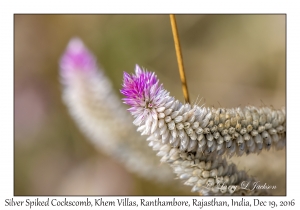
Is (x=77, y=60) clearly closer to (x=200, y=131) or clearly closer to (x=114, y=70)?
(x=114, y=70)

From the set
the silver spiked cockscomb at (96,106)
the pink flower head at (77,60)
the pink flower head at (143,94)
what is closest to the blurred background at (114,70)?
the silver spiked cockscomb at (96,106)

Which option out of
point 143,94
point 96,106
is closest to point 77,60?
point 96,106

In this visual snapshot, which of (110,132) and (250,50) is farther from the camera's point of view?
(250,50)

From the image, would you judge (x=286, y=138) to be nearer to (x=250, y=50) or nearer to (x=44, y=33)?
(x=250, y=50)

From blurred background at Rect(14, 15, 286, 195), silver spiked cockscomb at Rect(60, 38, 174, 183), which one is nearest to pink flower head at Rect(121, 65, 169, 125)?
silver spiked cockscomb at Rect(60, 38, 174, 183)

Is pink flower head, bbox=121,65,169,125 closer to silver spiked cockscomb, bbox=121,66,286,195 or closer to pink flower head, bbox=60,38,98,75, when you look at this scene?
silver spiked cockscomb, bbox=121,66,286,195

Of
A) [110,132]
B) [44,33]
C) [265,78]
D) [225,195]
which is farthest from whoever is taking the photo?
[44,33]

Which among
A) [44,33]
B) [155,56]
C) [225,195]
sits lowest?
[225,195]

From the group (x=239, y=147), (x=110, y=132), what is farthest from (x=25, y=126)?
(x=239, y=147)
